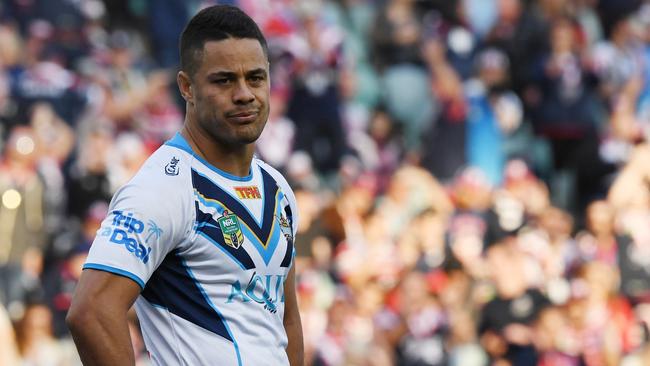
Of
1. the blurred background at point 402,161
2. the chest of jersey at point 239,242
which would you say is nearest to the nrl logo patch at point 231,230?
the chest of jersey at point 239,242

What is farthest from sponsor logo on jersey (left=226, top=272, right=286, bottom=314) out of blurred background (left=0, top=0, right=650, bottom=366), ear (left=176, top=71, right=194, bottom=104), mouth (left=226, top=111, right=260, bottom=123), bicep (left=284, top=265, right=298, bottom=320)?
blurred background (left=0, top=0, right=650, bottom=366)

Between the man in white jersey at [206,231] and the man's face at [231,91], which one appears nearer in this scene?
the man in white jersey at [206,231]

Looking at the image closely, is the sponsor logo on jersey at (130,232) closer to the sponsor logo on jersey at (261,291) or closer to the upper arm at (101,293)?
the upper arm at (101,293)

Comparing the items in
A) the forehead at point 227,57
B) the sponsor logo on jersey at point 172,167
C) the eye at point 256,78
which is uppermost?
the forehead at point 227,57

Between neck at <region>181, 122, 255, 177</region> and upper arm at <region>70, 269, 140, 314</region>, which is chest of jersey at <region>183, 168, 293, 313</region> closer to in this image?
neck at <region>181, 122, 255, 177</region>

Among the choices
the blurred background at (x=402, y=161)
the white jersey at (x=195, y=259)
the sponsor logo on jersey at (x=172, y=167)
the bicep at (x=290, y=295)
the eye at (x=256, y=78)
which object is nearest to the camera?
the white jersey at (x=195, y=259)

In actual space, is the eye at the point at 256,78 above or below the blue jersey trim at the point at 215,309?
above

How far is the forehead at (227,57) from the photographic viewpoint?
4262 mm

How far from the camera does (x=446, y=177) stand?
14133mm

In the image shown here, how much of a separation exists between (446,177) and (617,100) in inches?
96.9

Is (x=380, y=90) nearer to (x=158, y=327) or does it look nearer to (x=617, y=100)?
(x=617, y=100)

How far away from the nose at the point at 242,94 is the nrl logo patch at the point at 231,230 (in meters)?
0.36

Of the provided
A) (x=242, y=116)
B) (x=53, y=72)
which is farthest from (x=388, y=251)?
(x=242, y=116)

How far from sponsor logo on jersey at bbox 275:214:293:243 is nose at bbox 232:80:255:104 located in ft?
1.63
